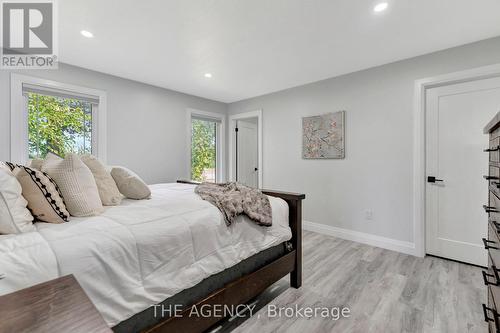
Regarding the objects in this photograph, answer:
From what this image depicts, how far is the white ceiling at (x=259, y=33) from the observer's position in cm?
188

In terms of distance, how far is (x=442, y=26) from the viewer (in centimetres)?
212

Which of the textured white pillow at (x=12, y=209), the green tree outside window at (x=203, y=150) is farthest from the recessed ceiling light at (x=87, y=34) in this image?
the green tree outside window at (x=203, y=150)

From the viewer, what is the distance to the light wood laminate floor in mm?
1598

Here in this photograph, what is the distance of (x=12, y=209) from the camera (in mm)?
1033

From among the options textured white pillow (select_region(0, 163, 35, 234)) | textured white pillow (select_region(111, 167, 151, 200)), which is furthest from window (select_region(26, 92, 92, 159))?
textured white pillow (select_region(0, 163, 35, 234))

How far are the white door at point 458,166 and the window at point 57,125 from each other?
4.41 metres

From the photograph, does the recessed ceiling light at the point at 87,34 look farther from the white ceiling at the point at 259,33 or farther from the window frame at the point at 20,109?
the window frame at the point at 20,109

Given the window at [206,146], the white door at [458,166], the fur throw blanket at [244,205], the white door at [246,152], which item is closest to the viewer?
the fur throw blanket at [244,205]

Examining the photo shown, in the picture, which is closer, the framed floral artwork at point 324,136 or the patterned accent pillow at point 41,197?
the patterned accent pillow at point 41,197

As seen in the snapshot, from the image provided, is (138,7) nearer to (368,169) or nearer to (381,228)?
(368,169)

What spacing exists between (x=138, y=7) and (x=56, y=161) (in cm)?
138

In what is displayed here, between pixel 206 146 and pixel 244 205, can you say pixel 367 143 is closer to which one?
pixel 244 205

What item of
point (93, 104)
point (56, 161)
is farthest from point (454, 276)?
point (93, 104)

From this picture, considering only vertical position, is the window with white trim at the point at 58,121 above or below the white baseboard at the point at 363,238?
above
